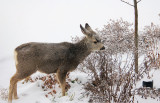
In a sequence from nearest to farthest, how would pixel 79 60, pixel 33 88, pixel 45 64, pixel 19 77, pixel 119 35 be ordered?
pixel 19 77
pixel 45 64
pixel 79 60
pixel 33 88
pixel 119 35

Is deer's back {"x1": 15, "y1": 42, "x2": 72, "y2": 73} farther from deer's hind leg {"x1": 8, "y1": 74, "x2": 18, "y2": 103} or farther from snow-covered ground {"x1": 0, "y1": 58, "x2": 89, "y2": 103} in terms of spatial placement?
snow-covered ground {"x1": 0, "y1": 58, "x2": 89, "y2": 103}

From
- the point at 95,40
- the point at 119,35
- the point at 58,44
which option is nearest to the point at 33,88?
the point at 58,44

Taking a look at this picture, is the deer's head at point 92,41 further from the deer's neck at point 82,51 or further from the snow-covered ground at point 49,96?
the snow-covered ground at point 49,96

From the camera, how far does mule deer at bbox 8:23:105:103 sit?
15.4 feet

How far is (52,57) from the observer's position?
A: 16.5 ft

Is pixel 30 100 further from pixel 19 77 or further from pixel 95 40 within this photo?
pixel 95 40

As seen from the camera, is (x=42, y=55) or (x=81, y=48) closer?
(x=42, y=55)

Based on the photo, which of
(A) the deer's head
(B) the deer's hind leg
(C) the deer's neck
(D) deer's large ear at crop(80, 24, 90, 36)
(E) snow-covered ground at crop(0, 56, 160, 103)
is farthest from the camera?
(C) the deer's neck

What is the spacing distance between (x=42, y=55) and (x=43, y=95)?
1274mm

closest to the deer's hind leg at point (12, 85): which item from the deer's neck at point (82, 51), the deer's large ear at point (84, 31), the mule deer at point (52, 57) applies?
the mule deer at point (52, 57)

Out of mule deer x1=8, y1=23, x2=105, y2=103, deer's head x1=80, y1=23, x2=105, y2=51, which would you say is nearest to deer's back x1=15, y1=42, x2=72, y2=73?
mule deer x1=8, y1=23, x2=105, y2=103

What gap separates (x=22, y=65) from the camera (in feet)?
15.3

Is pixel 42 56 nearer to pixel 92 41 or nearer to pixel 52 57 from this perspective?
pixel 52 57

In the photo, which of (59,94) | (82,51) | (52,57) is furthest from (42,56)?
(59,94)
